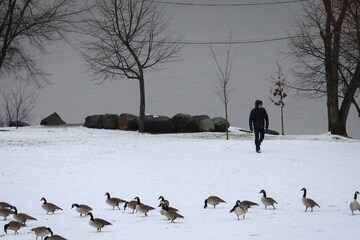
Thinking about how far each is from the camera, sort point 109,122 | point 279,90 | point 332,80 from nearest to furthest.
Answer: point 332,80 < point 109,122 < point 279,90

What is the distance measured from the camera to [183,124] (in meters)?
37.9

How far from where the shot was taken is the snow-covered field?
12.2 meters

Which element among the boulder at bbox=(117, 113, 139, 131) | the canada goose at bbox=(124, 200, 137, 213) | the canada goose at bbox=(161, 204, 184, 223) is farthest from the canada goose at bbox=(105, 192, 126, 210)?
the boulder at bbox=(117, 113, 139, 131)

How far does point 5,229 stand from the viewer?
37.9 ft

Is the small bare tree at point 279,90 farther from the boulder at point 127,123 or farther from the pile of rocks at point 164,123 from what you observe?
the boulder at point 127,123

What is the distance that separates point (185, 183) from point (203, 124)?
20.1 m

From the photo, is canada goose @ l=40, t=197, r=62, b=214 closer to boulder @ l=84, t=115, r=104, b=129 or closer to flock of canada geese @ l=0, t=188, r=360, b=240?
flock of canada geese @ l=0, t=188, r=360, b=240

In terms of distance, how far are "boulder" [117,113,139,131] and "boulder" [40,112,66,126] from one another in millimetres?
5966

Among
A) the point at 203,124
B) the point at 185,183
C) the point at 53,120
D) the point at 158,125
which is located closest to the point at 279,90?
the point at 203,124

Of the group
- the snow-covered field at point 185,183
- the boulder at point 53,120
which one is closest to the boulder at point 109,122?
the boulder at point 53,120

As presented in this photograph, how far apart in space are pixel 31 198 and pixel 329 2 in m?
22.8

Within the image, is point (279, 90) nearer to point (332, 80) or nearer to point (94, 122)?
point (332, 80)

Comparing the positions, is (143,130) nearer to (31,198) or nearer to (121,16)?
(121,16)

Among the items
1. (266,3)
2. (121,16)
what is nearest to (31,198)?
(121,16)
